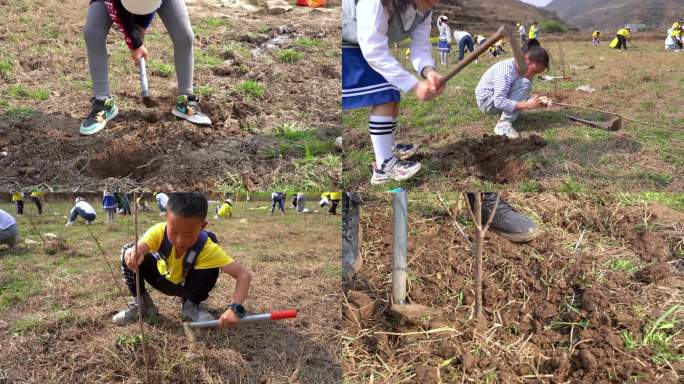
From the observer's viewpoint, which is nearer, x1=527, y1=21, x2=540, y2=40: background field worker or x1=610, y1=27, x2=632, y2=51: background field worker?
x1=527, y1=21, x2=540, y2=40: background field worker

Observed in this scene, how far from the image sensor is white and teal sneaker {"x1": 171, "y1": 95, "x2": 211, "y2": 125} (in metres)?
2.71

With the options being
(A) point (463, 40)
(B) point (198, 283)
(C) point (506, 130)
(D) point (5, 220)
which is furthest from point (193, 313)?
(A) point (463, 40)

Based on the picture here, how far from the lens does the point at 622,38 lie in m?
5.18

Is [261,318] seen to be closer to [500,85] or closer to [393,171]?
[393,171]

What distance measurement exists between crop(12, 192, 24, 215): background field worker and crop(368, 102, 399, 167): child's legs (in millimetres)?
1750

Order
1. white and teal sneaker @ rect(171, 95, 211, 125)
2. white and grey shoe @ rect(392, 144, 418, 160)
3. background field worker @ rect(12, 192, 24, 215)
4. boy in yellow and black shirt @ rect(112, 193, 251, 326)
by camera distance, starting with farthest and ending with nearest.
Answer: white and grey shoe @ rect(392, 144, 418, 160), white and teal sneaker @ rect(171, 95, 211, 125), background field worker @ rect(12, 192, 24, 215), boy in yellow and black shirt @ rect(112, 193, 251, 326)

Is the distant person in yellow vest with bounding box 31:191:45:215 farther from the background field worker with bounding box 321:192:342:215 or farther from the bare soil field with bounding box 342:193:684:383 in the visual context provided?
the bare soil field with bounding box 342:193:684:383

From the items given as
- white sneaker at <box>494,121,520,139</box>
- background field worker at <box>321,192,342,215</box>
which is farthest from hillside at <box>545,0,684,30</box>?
background field worker at <box>321,192,342,215</box>

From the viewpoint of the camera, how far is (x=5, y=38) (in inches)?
141

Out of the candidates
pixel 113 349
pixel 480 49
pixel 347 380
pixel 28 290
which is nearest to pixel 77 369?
pixel 113 349

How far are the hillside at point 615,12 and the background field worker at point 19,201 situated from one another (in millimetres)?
4247

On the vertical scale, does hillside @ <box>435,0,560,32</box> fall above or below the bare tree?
above

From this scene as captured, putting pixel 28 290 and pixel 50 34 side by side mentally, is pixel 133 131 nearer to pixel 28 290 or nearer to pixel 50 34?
pixel 28 290

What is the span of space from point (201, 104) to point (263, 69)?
0.80m
